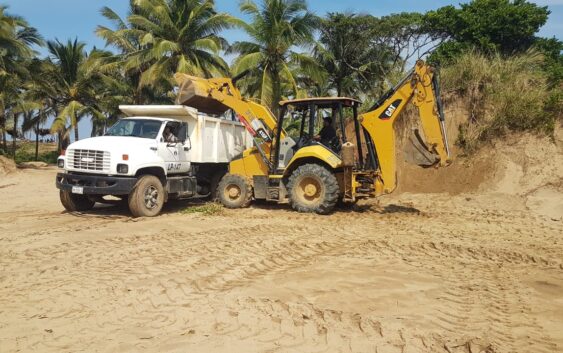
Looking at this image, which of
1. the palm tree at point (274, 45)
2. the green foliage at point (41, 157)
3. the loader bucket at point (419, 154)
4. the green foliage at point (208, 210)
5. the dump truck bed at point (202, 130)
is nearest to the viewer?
the loader bucket at point (419, 154)

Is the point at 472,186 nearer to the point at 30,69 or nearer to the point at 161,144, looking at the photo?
the point at 161,144

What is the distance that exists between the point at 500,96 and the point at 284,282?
34.7 ft

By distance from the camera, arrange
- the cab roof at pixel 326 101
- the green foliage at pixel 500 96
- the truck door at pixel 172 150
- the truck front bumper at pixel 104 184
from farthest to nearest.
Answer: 1. the green foliage at pixel 500 96
2. the truck door at pixel 172 150
3. the cab roof at pixel 326 101
4. the truck front bumper at pixel 104 184

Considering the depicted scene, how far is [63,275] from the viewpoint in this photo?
5.74 m

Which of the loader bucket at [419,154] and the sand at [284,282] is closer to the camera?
the sand at [284,282]

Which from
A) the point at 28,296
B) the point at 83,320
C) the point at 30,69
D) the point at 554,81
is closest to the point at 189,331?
the point at 83,320

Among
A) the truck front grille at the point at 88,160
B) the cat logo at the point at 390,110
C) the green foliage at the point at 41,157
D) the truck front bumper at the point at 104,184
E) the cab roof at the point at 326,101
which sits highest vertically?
the cab roof at the point at 326,101

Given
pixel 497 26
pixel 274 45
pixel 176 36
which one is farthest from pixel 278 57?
pixel 497 26

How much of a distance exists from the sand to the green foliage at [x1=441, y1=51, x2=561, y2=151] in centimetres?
340

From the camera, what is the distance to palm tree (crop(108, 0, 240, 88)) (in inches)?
977

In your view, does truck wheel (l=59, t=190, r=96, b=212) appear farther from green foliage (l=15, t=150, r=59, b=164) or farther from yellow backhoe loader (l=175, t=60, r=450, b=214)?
green foliage (l=15, t=150, r=59, b=164)

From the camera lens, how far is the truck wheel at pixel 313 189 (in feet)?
33.8

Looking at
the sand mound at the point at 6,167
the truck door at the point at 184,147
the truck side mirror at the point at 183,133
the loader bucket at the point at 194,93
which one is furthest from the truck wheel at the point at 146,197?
the sand mound at the point at 6,167

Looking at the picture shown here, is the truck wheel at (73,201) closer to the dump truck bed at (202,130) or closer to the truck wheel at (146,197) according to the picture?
the truck wheel at (146,197)
